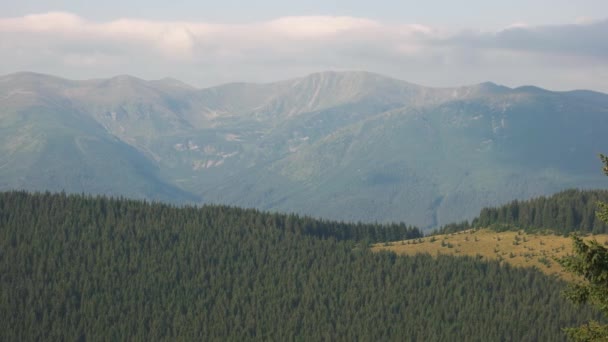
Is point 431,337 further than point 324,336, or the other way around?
point 324,336

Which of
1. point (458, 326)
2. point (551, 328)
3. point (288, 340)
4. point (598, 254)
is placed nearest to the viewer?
point (598, 254)

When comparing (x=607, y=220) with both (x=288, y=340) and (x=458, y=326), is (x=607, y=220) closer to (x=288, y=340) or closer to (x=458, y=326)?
(x=458, y=326)

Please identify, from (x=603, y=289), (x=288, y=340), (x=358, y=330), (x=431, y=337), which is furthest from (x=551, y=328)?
(x=603, y=289)

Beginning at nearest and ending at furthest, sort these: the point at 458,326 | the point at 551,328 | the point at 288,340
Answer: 1. the point at 551,328
2. the point at 458,326
3. the point at 288,340

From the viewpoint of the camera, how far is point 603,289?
162ft

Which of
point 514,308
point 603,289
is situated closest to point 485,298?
point 514,308

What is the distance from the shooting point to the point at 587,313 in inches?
7101

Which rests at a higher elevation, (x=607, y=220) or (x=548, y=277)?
(x=607, y=220)

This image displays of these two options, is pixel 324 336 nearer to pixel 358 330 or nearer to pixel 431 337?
pixel 358 330

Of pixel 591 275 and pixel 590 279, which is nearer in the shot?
pixel 591 275

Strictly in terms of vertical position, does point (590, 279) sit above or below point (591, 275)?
below

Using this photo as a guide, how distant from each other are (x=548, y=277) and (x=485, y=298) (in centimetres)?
1567

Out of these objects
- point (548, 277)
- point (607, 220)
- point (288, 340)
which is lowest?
point (288, 340)

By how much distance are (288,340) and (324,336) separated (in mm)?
7691
